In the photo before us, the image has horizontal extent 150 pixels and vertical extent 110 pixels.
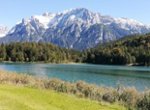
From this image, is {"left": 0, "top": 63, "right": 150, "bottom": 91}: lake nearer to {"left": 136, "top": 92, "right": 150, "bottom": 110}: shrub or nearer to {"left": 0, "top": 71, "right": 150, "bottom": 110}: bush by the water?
{"left": 0, "top": 71, "right": 150, "bottom": 110}: bush by the water

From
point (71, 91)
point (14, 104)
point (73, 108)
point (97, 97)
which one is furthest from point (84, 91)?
point (14, 104)

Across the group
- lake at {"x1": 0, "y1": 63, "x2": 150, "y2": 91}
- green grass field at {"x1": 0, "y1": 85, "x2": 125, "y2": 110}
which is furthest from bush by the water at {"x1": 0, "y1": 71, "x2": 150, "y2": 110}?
lake at {"x1": 0, "y1": 63, "x2": 150, "y2": 91}

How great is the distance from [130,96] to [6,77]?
13.4 m

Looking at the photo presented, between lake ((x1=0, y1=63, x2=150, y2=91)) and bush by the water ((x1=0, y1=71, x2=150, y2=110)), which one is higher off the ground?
bush by the water ((x1=0, y1=71, x2=150, y2=110))

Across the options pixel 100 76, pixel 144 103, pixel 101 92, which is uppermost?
pixel 101 92

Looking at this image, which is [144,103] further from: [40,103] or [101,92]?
[40,103]

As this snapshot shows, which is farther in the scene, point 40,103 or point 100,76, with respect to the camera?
point 100,76

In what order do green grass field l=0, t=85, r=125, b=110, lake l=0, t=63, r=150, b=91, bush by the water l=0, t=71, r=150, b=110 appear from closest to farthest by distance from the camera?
green grass field l=0, t=85, r=125, b=110 < bush by the water l=0, t=71, r=150, b=110 < lake l=0, t=63, r=150, b=91

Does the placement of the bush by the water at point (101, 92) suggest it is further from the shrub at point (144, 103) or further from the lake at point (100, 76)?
the lake at point (100, 76)

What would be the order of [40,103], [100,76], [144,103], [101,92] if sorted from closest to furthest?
[40,103]
[144,103]
[101,92]
[100,76]

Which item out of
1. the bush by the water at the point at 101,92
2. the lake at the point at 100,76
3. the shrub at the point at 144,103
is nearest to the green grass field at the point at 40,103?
the shrub at the point at 144,103

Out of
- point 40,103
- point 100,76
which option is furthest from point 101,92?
point 100,76

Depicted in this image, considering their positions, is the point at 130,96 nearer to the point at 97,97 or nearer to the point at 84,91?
the point at 97,97

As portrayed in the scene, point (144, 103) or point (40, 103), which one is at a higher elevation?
point (40, 103)
